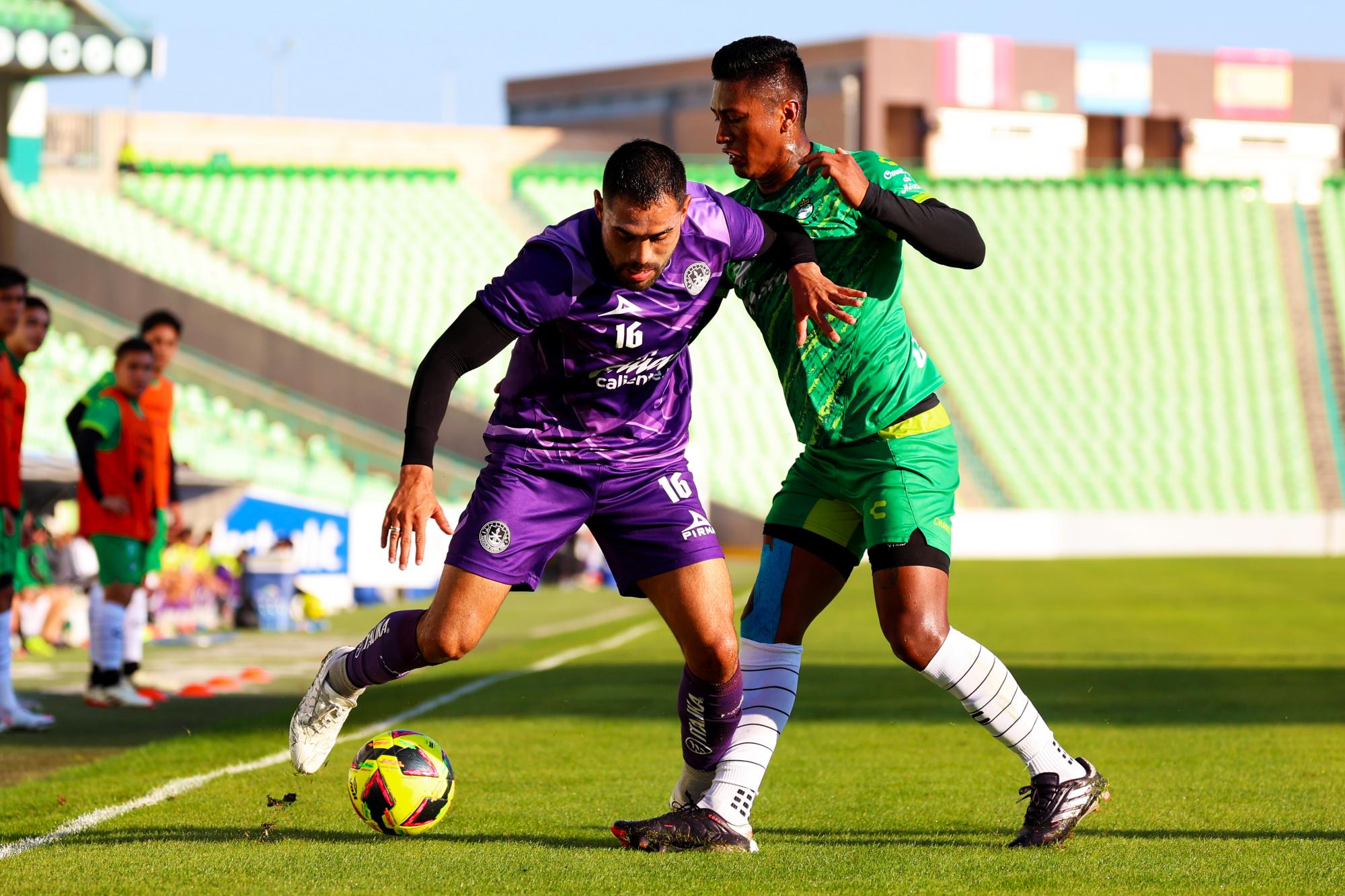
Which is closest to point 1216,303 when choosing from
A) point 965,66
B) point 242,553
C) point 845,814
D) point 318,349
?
point 965,66

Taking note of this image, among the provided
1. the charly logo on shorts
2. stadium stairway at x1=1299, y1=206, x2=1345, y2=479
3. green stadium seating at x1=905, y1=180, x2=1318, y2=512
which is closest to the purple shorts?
the charly logo on shorts

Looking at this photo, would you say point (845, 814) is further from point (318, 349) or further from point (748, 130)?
point (318, 349)

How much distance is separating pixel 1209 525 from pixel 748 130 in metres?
34.8

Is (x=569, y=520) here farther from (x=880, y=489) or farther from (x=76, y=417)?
(x=76, y=417)

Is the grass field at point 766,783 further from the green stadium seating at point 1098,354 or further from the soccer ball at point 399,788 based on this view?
the green stadium seating at point 1098,354

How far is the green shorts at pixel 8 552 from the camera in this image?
904 centimetres

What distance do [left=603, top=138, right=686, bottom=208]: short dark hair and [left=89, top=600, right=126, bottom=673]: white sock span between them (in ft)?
21.4

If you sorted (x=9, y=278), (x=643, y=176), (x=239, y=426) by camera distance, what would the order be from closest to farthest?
(x=643, y=176) < (x=9, y=278) < (x=239, y=426)

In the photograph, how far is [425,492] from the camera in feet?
15.8

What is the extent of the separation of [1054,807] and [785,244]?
1962 mm

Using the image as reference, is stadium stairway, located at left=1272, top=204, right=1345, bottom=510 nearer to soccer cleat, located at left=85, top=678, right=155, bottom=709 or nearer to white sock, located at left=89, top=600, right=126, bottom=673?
soccer cleat, located at left=85, top=678, right=155, bottom=709

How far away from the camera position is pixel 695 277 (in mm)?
5188

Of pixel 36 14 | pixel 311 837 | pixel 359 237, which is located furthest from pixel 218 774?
pixel 359 237

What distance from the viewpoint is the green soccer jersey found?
546 centimetres
